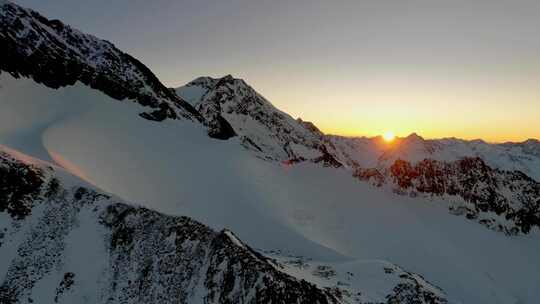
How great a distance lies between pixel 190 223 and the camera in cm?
3625

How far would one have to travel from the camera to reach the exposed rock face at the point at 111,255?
1257 inches

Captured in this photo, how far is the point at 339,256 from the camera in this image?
5450 centimetres

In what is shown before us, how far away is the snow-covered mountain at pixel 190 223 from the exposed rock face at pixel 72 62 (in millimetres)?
655

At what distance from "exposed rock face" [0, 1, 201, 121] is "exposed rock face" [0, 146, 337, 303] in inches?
1351

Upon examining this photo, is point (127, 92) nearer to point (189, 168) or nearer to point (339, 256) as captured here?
point (189, 168)

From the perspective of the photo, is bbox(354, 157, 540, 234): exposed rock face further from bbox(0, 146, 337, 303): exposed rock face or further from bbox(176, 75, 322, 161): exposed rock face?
bbox(0, 146, 337, 303): exposed rock face

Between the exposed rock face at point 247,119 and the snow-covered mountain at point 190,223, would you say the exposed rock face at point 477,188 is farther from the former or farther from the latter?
the exposed rock face at point 247,119

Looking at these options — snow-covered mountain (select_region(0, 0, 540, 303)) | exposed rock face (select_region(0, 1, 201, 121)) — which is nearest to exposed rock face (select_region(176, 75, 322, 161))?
snow-covered mountain (select_region(0, 0, 540, 303))

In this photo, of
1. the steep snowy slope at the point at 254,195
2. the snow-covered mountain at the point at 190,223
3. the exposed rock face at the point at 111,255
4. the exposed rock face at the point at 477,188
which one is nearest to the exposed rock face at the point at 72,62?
the snow-covered mountain at the point at 190,223

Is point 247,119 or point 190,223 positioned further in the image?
point 247,119

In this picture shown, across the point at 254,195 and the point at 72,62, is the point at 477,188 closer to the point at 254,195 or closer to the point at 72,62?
the point at 254,195

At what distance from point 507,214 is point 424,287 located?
3929 inches

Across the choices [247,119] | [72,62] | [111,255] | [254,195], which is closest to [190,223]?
[111,255]

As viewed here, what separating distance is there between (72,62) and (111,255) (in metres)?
50.7
